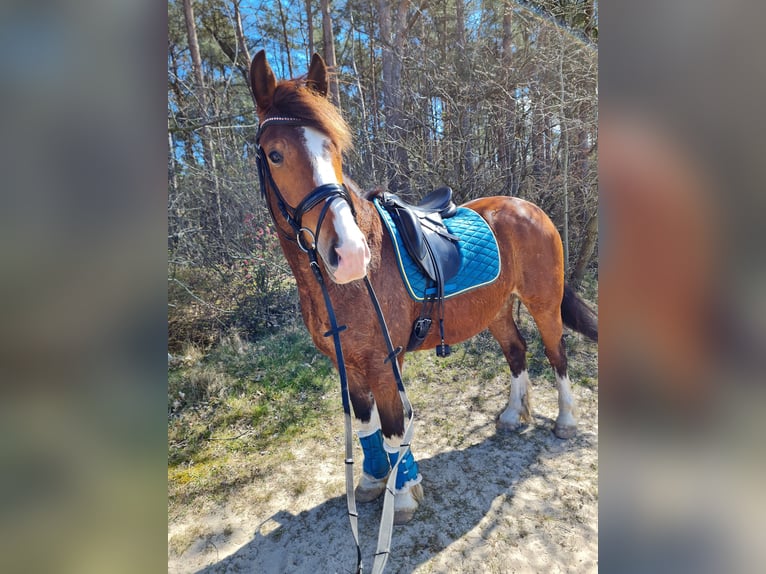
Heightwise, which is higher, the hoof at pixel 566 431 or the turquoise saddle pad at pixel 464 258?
the turquoise saddle pad at pixel 464 258

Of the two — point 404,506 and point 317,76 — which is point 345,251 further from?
point 404,506

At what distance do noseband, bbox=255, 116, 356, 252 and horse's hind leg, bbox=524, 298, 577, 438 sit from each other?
1760 millimetres

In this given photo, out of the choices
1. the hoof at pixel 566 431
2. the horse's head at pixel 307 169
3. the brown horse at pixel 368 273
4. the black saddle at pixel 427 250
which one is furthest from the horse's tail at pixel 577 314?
the horse's head at pixel 307 169

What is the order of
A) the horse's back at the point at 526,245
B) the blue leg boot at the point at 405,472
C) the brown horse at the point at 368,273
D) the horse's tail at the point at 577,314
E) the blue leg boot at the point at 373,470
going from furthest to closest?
the horse's tail at the point at 577,314
the horse's back at the point at 526,245
the blue leg boot at the point at 373,470
the blue leg boot at the point at 405,472
the brown horse at the point at 368,273

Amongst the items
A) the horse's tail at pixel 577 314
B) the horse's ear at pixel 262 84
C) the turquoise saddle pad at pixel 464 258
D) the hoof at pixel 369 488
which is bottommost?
the hoof at pixel 369 488

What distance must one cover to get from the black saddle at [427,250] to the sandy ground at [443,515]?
0.91 m

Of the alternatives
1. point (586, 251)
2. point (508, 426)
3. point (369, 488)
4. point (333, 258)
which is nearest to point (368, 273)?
point (333, 258)

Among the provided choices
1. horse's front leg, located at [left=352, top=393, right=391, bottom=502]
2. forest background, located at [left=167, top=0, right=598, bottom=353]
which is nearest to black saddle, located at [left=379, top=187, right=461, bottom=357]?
horse's front leg, located at [left=352, top=393, right=391, bottom=502]

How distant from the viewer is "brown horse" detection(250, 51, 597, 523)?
1366mm

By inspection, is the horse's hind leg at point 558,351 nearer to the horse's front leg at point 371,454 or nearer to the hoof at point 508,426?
the hoof at point 508,426

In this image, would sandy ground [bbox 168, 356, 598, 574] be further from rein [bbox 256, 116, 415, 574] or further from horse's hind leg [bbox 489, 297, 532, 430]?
rein [bbox 256, 116, 415, 574]

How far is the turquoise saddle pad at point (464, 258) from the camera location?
1.85 metres
